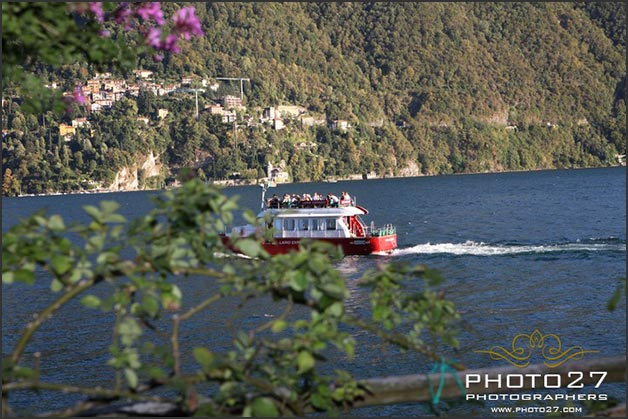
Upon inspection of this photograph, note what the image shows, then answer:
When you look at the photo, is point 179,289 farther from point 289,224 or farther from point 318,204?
A: point 318,204

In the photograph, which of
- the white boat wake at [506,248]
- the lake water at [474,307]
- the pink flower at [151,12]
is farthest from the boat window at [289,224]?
the pink flower at [151,12]

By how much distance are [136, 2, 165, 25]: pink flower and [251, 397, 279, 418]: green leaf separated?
157 centimetres

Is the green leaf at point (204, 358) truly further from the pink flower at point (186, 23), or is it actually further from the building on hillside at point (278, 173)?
the building on hillside at point (278, 173)

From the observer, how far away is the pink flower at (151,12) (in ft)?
12.8

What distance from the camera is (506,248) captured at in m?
43.6

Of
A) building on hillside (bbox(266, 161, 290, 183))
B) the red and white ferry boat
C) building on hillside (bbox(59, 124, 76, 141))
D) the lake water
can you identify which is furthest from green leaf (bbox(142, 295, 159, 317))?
building on hillside (bbox(59, 124, 76, 141))

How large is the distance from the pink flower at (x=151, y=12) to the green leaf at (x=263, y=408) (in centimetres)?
157

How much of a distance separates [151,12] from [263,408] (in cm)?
169

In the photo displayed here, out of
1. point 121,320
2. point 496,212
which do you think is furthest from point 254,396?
point 496,212

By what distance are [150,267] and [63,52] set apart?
3.10ft

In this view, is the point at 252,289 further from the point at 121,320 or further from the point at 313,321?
the point at 121,320

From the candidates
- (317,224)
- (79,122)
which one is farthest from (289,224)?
(79,122)

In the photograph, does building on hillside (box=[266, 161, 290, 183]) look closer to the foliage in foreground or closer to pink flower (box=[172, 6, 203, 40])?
pink flower (box=[172, 6, 203, 40])

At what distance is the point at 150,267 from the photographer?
3301mm
